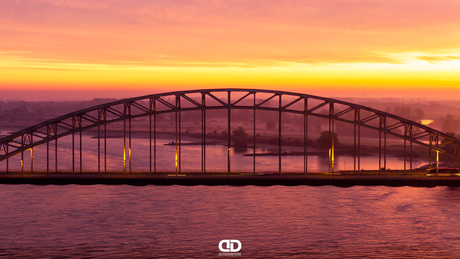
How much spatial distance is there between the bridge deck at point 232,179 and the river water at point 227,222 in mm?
2466

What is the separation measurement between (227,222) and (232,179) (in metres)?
17.1

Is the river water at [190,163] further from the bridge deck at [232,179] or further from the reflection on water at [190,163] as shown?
the bridge deck at [232,179]

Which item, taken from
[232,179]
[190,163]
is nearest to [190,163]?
[190,163]

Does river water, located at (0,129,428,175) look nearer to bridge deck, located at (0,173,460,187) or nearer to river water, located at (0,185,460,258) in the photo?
river water, located at (0,185,460,258)

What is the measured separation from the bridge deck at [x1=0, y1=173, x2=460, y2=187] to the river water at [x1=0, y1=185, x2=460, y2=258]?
2.47 m

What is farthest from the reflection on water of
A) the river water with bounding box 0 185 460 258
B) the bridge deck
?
the bridge deck

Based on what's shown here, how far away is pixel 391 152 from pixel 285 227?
12123 centimetres

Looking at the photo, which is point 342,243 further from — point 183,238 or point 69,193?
point 69,193

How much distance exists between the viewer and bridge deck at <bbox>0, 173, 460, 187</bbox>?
279 feet

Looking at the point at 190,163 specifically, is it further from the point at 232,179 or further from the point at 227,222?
the point at 227,222

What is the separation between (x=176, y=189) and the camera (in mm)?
97000

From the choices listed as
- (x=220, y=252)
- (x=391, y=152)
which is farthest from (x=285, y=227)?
(x=391, y=152)

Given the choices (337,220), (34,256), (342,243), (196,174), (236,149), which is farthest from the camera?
(236,149)

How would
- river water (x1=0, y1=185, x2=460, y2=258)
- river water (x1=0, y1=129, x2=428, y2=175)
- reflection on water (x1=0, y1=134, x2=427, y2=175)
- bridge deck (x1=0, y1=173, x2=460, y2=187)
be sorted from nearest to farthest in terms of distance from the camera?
1. river water (x1=0, y1=185, x2=460, y2=258)
2. bridge deck (x1=0, y1=173, x2=460, y2=187)
3. river water (x1=0, y1=129, x2=428, y2=175)
4. reflection on water (x1=0, y1=134, x2=427, y2=175)
